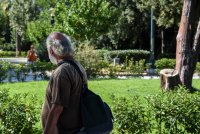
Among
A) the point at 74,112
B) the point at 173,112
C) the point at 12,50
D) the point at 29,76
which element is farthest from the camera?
the point at 12,50

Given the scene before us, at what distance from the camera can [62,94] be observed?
12.0 feet

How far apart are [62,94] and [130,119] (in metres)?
2.11

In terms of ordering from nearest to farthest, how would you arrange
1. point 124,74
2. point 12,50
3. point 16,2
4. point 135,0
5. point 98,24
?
point 124,74 < point 98,24 < point 135,0 < point 16,2 < point 12,50

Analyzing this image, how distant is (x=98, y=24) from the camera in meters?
29.6

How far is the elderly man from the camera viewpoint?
12.0ft

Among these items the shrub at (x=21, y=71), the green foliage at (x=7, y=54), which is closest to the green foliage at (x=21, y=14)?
the green foliage at (x=7, y=54)

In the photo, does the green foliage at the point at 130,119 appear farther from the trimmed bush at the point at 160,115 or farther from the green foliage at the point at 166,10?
the green foliage at the point at 166,10

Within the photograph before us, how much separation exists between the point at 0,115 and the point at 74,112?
7.47ft

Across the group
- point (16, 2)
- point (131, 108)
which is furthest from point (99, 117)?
point (16, 2)

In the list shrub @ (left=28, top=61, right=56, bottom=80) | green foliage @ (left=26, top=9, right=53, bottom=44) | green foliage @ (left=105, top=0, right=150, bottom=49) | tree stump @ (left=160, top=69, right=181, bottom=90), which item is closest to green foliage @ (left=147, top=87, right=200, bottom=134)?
tree stump @ (left=160, top=69, right=181, bottom=90)

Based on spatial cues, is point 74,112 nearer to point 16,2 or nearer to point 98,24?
point 98,24

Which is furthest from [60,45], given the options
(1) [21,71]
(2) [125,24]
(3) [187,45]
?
Answer: (2) [125,24]

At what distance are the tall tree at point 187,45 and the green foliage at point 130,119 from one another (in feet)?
25.0

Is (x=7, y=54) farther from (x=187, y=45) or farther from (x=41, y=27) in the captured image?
(x=187, y=45)
